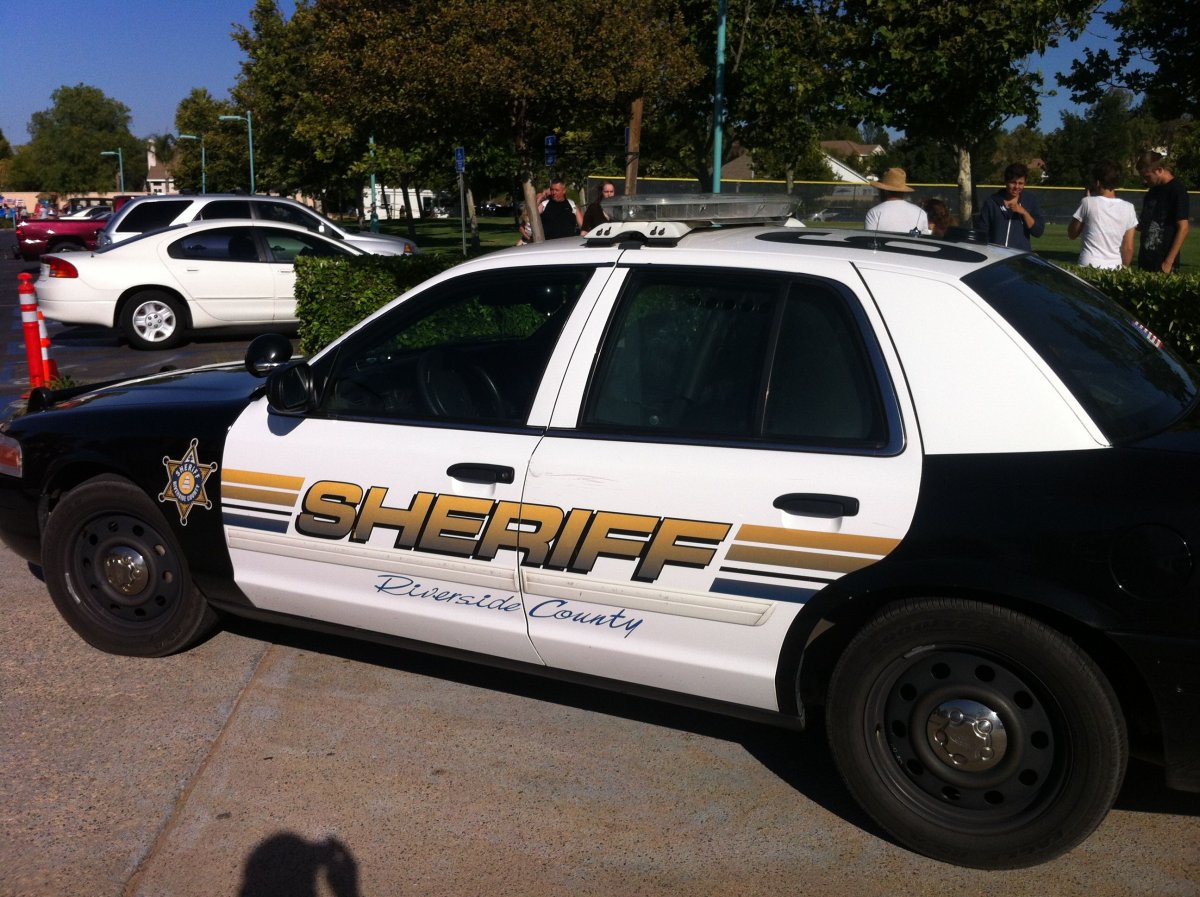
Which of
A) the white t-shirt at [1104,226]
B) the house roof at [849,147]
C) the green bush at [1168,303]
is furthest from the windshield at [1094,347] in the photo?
the house roof at [849,147]

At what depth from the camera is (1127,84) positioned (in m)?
24.6

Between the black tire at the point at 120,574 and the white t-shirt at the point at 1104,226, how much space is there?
7.09m

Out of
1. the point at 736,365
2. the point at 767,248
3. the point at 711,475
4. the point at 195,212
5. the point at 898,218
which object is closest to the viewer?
the point at 711,475

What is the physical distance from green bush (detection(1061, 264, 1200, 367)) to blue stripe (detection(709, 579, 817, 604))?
4856 mm

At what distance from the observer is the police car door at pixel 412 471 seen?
13.0 feet

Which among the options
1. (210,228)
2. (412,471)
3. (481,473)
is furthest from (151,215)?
(481,473)

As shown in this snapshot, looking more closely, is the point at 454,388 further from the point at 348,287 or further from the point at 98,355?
the point at 98,355

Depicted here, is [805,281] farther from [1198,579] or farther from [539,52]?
[539,52]

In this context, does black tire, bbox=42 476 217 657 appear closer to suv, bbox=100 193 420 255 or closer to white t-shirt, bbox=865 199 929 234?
white t-shirt, bbox=865 199 929 234

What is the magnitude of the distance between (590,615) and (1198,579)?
67.2 inches

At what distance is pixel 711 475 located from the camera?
358 centimetres

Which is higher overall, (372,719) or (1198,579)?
(1198,579)

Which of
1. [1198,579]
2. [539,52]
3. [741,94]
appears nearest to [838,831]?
[1198,579]

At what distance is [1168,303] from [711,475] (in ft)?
16.7
